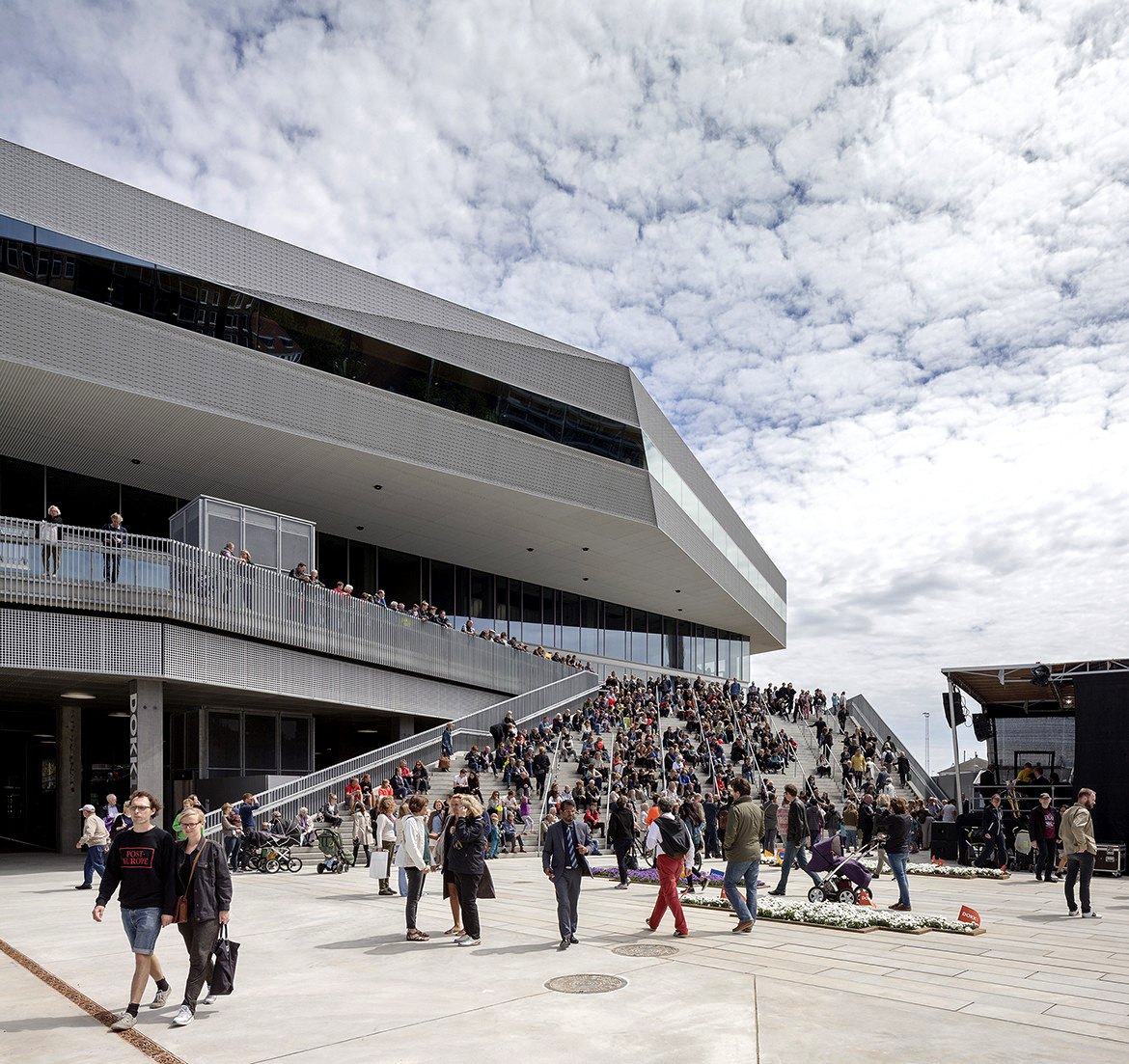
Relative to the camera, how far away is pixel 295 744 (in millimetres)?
31234

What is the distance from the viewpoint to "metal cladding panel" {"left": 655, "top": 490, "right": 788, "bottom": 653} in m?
37.6

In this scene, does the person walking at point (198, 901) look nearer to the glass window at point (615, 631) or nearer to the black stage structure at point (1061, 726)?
the black stage structure at point (1061, 726)

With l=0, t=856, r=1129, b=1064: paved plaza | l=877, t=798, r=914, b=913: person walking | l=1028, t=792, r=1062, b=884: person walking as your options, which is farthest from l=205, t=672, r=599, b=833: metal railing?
l=1028, t=792, r=1062, b=884: person walking

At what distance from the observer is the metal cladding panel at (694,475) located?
1464 inches

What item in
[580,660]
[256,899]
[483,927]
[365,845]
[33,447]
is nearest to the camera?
[483,927]

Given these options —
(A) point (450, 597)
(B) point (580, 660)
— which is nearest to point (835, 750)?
(B) point (580, 660)

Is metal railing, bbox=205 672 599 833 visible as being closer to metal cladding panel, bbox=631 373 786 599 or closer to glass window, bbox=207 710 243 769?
glass window, bbox=207 710 243 769

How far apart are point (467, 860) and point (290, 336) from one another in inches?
761

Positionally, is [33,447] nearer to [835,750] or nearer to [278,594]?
[278,594]

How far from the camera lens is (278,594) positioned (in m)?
26.0

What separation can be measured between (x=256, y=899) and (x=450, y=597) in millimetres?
24917

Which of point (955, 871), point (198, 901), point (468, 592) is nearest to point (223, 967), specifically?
point (198, 901)

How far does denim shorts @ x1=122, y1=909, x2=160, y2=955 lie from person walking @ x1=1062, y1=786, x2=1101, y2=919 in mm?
10632

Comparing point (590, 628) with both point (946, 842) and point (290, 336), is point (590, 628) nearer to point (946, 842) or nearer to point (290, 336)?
point (290, 336)
